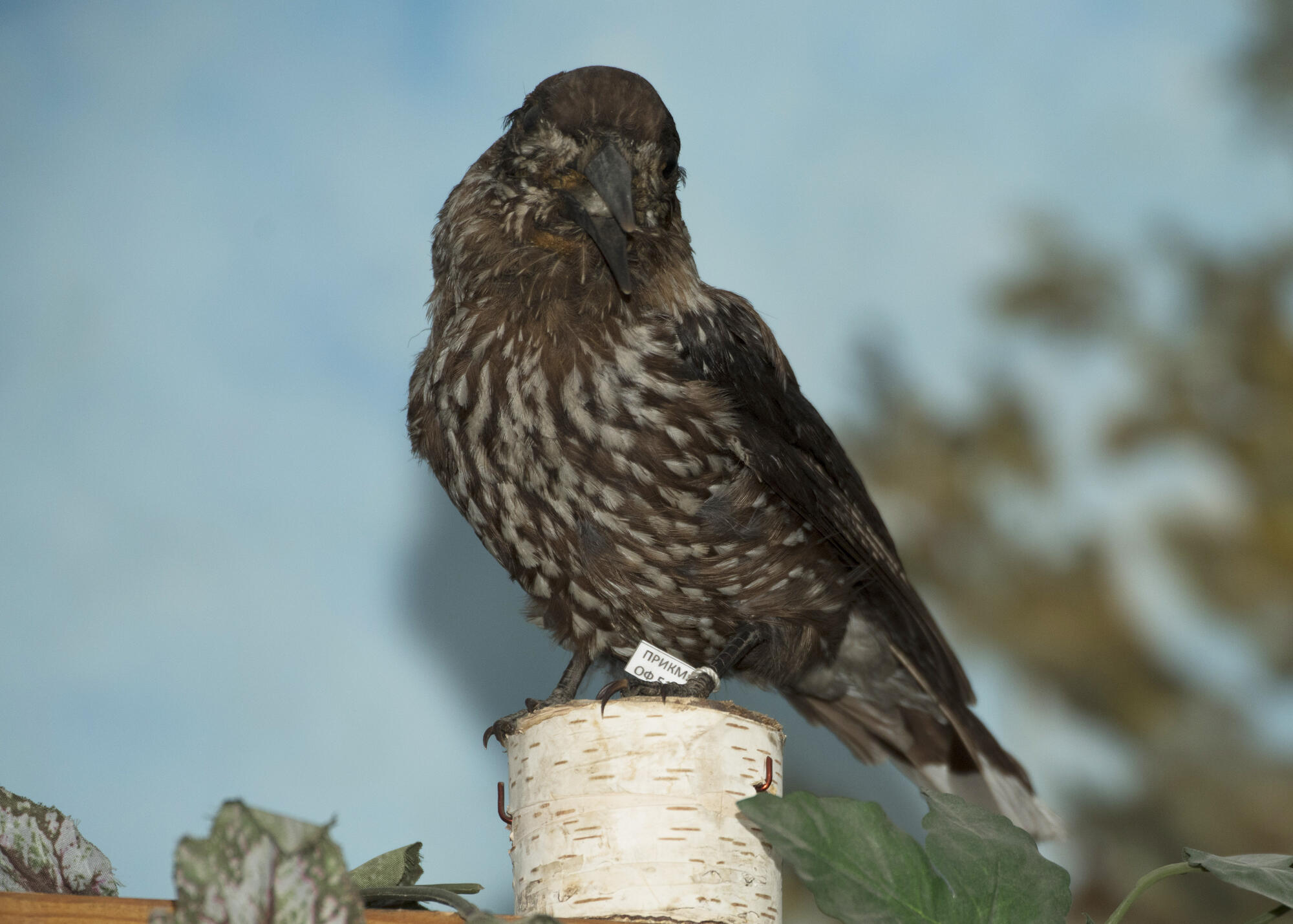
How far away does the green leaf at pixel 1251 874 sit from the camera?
101cm

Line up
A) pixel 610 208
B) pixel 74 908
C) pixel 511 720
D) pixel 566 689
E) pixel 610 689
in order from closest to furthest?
pixel 74 908 < pixel 610 689 < pixel 610 208 < pixel 511 720 < pixel 566 689

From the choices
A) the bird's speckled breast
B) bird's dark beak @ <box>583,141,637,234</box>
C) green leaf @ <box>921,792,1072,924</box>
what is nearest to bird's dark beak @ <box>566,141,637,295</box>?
bird's dark beak @ <box>583,141,637,234</box>

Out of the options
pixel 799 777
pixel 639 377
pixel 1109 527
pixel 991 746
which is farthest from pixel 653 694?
pixel 1109 527

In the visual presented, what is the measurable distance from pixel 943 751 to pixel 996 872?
1.23 metres

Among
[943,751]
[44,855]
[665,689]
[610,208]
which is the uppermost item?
[610,208]

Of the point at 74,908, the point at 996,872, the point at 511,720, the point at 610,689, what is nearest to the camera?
the point at 74,908

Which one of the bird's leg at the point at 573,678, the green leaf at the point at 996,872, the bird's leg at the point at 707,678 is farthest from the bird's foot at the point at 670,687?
the green leaf at the point at 996,872

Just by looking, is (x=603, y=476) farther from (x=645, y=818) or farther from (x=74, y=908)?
(x=74, y=908)

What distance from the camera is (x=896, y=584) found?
1895 mm

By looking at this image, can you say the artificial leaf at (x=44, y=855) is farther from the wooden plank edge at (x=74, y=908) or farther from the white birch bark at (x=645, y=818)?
the white birch bark at (x=645, y=818)

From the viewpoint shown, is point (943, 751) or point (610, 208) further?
point (943, 751)

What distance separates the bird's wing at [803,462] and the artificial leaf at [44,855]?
2.92 feet

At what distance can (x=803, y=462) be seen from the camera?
1735 millimetres

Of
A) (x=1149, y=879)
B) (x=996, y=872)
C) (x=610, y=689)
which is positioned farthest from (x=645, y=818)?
(x=1149, y=879)
